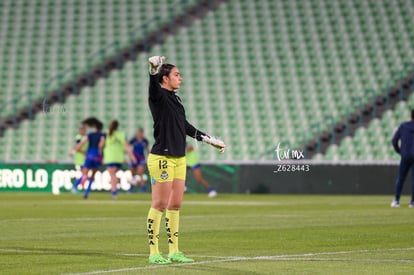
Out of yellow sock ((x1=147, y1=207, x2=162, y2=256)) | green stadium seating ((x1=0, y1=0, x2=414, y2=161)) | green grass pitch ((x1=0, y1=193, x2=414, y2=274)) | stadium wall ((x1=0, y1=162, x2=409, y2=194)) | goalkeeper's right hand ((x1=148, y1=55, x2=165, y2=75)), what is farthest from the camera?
green stadium seating ((x1=0, y1=0, x2=414, y2=161))

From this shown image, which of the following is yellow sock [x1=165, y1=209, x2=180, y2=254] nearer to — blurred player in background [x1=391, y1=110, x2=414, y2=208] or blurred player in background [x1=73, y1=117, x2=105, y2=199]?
blurred player in background [x1=391, y1=110, x2=414, y2=208]

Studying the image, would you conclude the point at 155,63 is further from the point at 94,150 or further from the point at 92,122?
the point at 94,150

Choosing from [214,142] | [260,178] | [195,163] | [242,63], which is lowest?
[260,178]

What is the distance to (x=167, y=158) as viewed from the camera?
36.8 ft

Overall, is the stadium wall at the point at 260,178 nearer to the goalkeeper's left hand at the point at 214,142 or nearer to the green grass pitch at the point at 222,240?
the green grass pitch at the point at 222,240

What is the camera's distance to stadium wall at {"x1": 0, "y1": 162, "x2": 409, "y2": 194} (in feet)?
109

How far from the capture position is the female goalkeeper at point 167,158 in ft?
36.6

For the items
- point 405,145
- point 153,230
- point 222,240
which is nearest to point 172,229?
point 153,230

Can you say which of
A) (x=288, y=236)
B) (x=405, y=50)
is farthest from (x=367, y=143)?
(x=288, y=236)

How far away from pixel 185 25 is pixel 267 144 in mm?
7118

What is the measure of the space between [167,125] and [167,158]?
1.15ft

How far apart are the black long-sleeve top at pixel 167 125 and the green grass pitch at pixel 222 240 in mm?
1174

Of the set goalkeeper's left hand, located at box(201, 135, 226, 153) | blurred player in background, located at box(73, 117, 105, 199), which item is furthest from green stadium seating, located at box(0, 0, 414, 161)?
goalkeeper's left hand, located at box(201, 135, 226, 153)

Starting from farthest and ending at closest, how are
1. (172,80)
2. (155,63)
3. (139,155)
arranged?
(139,155) < (172,80) < (155,63)
